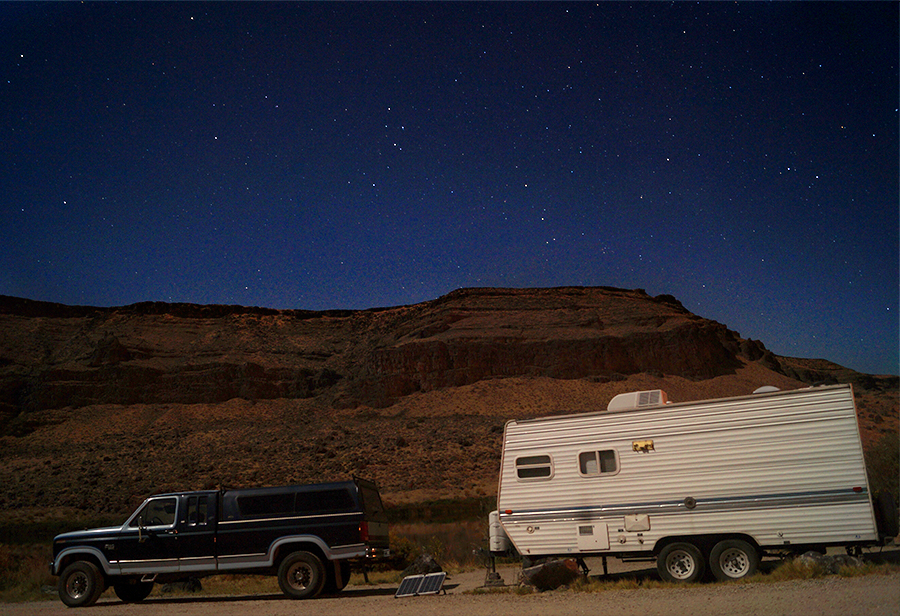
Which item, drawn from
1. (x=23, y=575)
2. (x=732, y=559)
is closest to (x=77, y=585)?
(x=23, y=575)

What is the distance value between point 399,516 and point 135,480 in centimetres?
2546

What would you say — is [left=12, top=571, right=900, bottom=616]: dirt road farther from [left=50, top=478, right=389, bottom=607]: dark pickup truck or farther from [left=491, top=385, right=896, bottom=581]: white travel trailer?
[left=491, top=385, right=896, bottom=581]: white travel trailer

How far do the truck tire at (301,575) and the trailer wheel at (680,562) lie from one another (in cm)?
617

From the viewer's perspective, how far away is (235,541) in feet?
45.1

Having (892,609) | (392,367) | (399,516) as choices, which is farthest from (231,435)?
(892,609)

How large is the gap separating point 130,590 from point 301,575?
3.92 m

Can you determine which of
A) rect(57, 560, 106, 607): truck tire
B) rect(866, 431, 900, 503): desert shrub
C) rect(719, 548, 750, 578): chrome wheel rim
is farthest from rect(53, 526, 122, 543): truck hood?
rect(866, 431, 900, 503): desert shrub

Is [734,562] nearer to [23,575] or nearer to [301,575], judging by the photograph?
[301,575]

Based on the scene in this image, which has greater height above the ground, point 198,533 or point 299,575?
point 198,533

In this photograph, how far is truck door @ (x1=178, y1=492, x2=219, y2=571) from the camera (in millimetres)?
13758

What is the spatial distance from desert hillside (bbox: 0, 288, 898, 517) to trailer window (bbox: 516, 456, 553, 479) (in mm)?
32542

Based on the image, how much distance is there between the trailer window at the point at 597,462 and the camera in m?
13.0

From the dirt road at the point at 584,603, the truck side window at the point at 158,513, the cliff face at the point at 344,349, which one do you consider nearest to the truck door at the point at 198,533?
the truck side window at the point at 158,513

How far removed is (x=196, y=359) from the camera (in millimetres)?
84625
